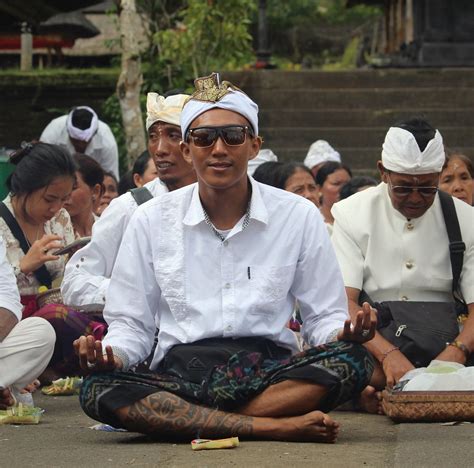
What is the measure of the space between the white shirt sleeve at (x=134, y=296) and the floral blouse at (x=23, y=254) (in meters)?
1.64

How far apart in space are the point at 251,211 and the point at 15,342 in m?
1.54

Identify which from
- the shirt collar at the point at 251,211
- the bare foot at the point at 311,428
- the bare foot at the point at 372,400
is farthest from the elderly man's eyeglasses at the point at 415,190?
the bare foot at the point at 311,428

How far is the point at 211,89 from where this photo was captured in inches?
231

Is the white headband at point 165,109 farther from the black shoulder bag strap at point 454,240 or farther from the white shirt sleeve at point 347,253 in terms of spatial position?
the black shoulder bag strap at point 454,240

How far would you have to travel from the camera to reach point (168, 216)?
5988mm

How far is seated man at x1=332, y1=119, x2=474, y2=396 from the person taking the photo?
23.0 feet

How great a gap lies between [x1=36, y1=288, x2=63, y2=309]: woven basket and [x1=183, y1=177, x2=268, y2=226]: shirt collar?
6.45 ft

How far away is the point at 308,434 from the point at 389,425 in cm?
96

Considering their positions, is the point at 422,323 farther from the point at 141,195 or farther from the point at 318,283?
the point at 141,195

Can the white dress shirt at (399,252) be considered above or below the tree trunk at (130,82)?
below

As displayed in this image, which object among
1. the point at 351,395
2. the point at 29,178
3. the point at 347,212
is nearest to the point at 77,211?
the point at 29,178

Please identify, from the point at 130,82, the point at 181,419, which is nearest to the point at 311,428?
the point at 181,419

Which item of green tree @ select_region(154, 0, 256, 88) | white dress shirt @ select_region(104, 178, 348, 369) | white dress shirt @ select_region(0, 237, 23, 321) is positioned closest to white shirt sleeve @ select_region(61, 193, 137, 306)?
white dress shirt @ select_region(0, 237, 23, 321)

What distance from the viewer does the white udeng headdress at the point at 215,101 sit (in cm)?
582
